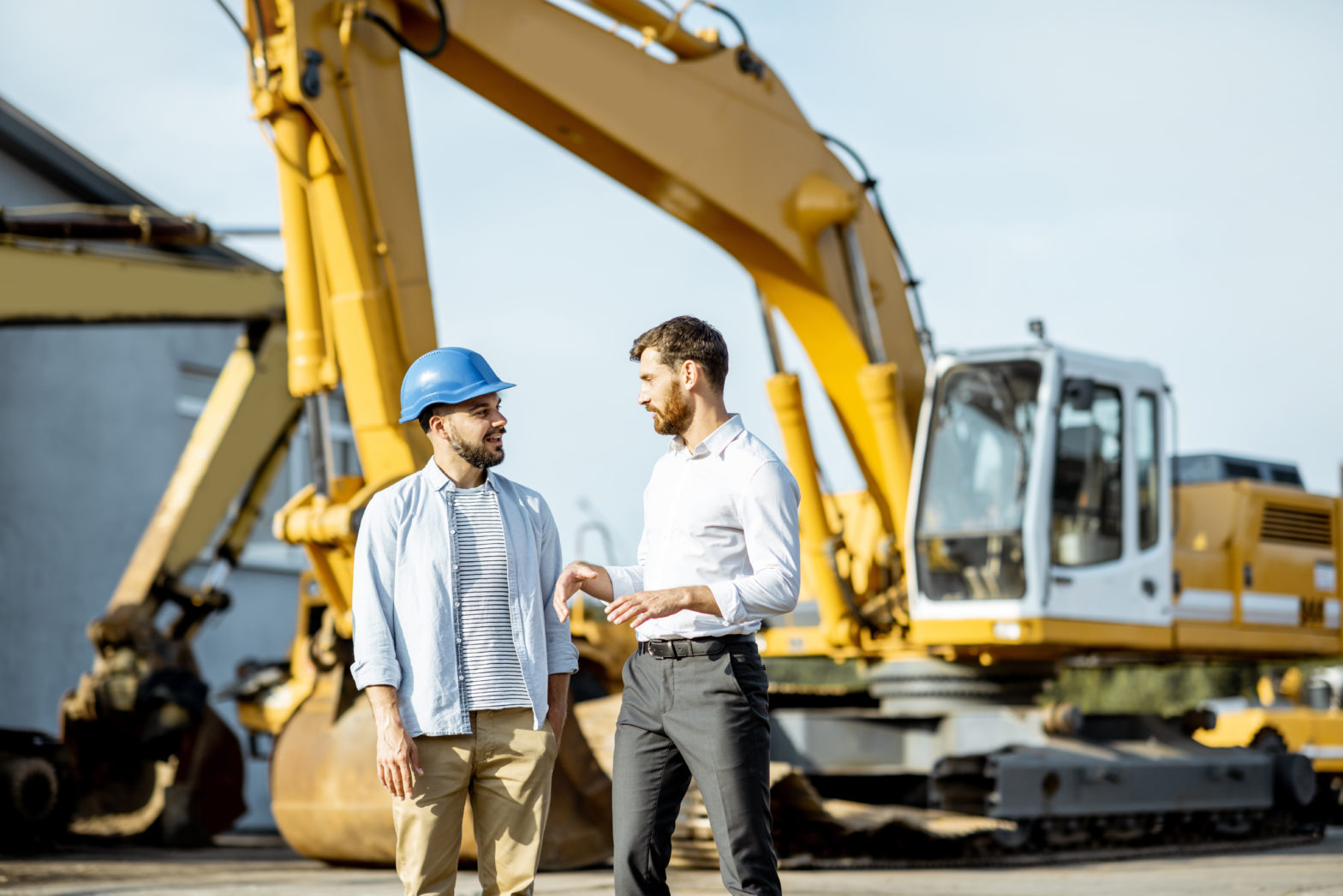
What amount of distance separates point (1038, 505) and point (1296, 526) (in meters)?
3.69

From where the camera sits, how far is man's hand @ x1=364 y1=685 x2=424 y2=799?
11.9 ft

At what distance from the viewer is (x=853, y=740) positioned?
1083 cm

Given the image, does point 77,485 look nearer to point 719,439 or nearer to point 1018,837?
point 1018,837

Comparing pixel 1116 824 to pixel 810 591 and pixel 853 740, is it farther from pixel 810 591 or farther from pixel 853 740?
pixel 810 591

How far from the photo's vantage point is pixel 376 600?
3.75 meters

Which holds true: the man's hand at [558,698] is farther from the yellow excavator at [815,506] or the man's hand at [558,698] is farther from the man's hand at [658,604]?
the yellow excavator at [815,506]

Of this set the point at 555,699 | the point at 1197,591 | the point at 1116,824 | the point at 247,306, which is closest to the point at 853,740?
the point at 1116,824

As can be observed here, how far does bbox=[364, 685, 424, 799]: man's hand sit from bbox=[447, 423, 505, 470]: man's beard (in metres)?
0.56

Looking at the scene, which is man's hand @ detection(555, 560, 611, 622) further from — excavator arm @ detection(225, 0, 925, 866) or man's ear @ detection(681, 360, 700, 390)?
excavator arm @ detection(225, 0, 925, 866)

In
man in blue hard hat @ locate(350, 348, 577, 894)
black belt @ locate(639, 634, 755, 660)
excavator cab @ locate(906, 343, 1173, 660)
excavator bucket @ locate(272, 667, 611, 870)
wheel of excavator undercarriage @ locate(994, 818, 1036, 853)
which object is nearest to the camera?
man in blue hard hat @ locate(350, 348, 577, 894)

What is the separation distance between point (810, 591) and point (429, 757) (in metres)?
8.72

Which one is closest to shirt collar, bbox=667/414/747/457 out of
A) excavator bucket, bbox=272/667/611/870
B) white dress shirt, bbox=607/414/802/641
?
white dress shirt, bbox=607/414/802/641

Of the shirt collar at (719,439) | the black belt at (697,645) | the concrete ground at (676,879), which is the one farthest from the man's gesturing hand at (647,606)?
the concrete ground at (676,879)

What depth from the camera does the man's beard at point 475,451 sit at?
3871mm
